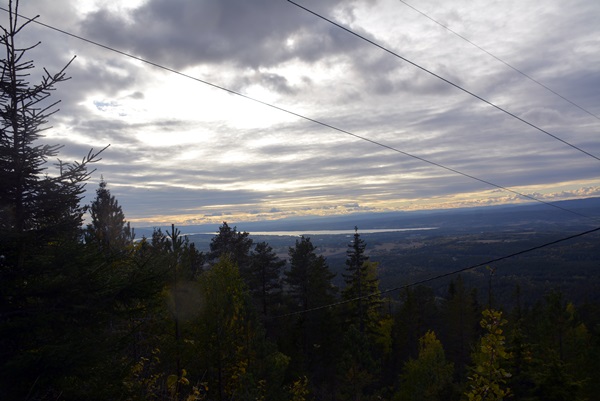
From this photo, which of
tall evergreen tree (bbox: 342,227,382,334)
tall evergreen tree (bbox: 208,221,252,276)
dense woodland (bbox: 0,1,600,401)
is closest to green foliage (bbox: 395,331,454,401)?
dense woodland (bbox: 0,1,600,401)

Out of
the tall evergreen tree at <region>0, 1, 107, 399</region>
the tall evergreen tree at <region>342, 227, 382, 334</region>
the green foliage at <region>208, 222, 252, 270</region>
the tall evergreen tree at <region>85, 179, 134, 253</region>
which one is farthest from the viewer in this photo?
the green foliage at <region>208, 222, 252, 270</region>

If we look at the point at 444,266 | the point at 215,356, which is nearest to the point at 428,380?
the point at 215,356

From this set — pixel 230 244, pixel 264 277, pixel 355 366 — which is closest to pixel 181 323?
pixel 355 366

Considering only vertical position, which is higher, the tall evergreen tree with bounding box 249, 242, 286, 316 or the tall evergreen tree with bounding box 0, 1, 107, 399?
the tall evergreen tree with bounding box 0, 1, 107, 399

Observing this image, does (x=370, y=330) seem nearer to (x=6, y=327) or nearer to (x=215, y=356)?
(x=215, y=356)

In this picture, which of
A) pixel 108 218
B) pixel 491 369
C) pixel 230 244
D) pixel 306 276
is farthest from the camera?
pixel 230 244

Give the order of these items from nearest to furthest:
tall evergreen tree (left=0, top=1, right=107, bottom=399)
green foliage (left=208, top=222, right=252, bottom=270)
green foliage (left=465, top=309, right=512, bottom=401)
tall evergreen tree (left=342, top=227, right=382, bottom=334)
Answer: tall evergreen tree (left=0, top=1, right=107, bottom=399)
green foliage (left=465, top=309, right=512, bottom=401)
tall evergreen tree (left=342, top=227, right=382, bottom=334)
green foliage (left=208, top=222, right=252, bottom=270)

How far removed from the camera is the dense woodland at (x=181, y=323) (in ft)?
19.7

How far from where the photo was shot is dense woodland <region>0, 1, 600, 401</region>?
6.00 metres

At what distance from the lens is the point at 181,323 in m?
15.1

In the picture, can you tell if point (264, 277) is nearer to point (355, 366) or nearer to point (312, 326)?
point (312, 326)

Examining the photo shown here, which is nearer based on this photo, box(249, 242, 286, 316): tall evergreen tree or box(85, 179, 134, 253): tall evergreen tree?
box(85, 179, 134, 253): tall evergreen tree

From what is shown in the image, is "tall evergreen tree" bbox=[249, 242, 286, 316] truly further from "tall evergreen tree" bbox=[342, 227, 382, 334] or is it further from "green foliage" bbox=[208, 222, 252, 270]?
"tall evergreen tree" bbox=[342, 227, 382, 334]

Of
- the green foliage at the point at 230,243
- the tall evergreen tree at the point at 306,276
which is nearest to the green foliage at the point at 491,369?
the tall evergreen tree at the point at 306,276
